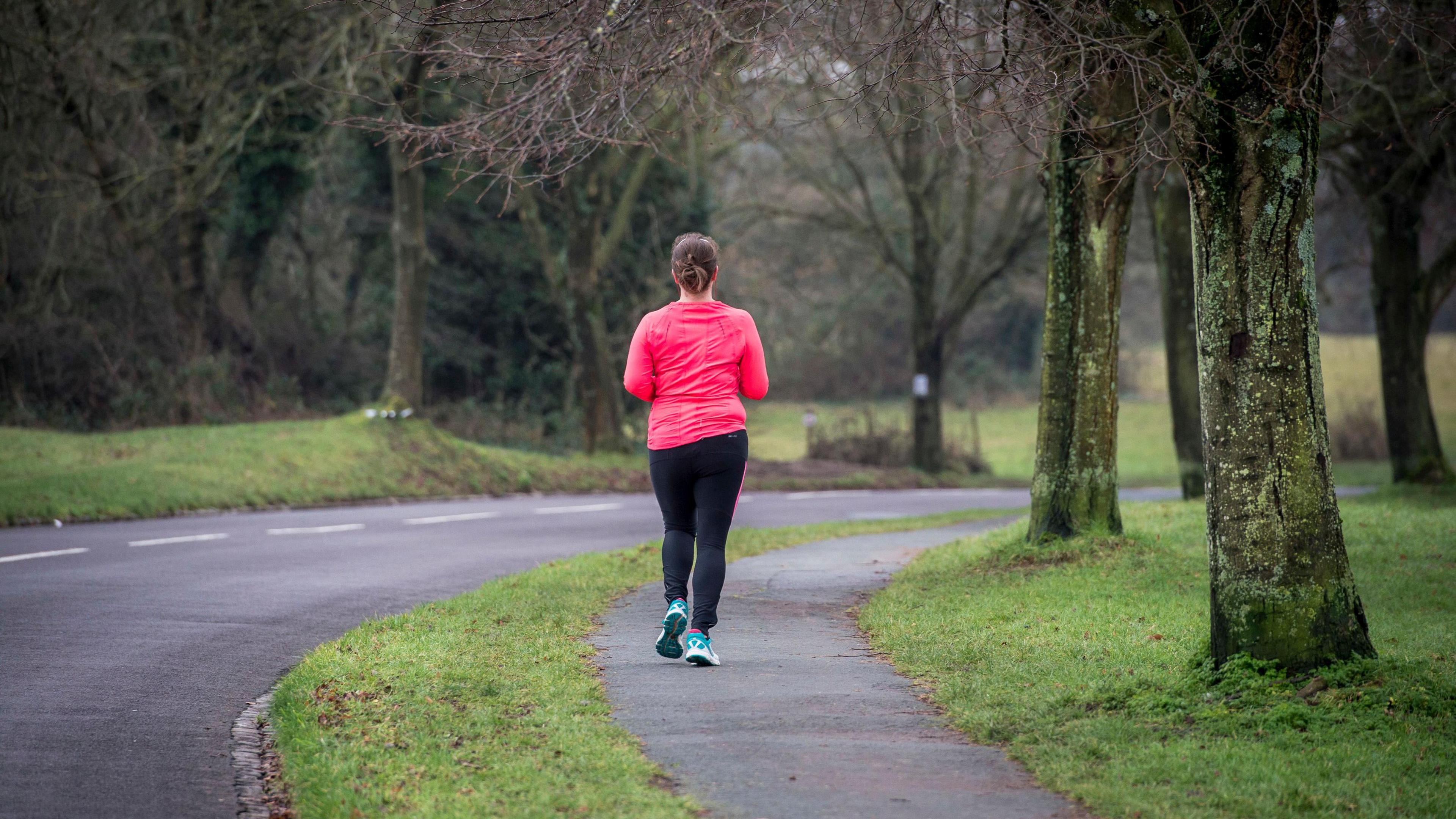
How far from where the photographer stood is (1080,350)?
1102 centimetres

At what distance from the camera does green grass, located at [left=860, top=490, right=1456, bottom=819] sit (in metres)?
4.59

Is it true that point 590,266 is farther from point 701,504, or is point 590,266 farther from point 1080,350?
point 701,504

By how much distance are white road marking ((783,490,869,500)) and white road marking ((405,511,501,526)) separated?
6.81 metres

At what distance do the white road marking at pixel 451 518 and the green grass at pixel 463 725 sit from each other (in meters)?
7.82

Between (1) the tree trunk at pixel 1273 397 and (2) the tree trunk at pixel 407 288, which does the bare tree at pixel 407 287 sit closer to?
(2) the tree trunk at pixel 407 288

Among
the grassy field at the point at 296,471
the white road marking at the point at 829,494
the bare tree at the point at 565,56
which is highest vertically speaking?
the bare tree at the point at 565,56

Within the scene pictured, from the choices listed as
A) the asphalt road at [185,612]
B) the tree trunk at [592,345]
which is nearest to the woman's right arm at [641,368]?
the asphalt road at [185,612]

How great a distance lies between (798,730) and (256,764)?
2.18m

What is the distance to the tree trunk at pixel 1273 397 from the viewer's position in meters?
5.85

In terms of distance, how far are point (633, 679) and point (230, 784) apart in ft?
6.53

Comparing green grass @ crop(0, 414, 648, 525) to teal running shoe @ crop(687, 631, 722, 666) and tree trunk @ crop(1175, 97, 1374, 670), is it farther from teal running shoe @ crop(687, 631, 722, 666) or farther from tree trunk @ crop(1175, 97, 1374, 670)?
tree trunk @ crop(1175, 97, 1374, 670)

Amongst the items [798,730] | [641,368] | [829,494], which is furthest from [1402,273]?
[798,730]

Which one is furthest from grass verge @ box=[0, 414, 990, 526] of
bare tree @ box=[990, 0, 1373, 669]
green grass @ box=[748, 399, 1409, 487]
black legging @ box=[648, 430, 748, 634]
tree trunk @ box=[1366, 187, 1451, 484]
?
bare tree @ box=[990, 0, 1373, 669]

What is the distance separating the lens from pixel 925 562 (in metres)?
11.6
